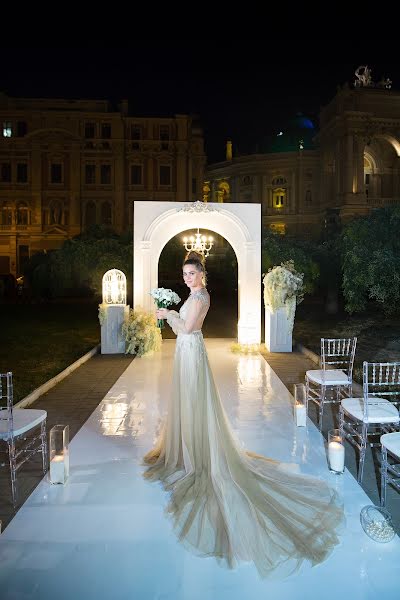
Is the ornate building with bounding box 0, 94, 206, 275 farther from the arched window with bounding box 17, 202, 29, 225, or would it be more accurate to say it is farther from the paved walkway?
the paved walkway

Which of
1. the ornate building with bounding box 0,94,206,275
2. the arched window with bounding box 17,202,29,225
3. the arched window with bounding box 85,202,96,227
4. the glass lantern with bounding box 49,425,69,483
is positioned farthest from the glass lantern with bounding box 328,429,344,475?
the arched window with bounding box 17,202,29,225

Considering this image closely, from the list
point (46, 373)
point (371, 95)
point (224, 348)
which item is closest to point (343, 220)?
point (371, 95)

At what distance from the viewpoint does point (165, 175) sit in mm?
48938

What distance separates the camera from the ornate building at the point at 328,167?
43.4 meters

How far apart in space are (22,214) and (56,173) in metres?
4.85

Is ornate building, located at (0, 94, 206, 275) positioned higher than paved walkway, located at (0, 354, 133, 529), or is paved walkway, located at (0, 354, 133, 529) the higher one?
ornate building, located at (0, 94, 206, 275)

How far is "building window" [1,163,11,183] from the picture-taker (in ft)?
152

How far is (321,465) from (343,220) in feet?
132

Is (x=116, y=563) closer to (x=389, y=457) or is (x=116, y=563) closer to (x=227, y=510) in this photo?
(x=227, y=510)

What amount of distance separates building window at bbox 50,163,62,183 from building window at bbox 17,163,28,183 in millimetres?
2267

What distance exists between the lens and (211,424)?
455 centimetres

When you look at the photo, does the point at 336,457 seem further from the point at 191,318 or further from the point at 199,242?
the point at 199,242

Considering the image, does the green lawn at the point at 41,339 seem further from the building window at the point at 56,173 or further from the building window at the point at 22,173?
the building window at the point at 22,173

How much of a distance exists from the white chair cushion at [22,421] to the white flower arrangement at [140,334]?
6880 millimetres
